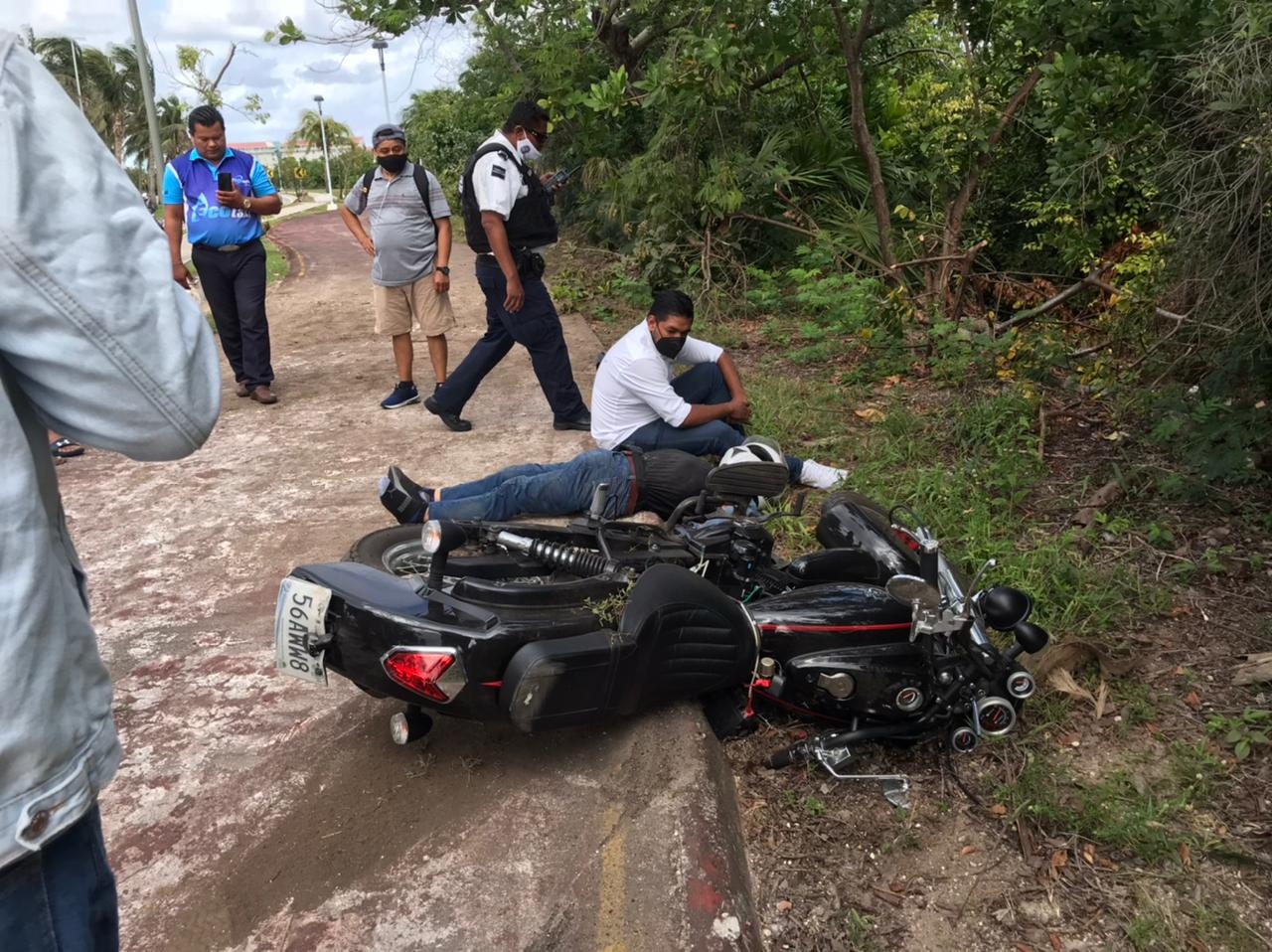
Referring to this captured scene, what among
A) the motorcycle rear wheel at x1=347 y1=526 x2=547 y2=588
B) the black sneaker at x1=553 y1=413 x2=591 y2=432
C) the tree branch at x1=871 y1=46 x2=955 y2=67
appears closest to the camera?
the motorcycle rear wheel at x1=347 y1=526 x2=547 y2=588

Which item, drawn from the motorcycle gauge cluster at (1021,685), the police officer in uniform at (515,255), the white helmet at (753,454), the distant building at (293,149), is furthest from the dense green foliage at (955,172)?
the distant building at (293,149)

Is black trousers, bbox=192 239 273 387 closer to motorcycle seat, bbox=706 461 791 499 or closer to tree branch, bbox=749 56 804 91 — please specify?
motorcycle seat, bbox=706 461 791 499

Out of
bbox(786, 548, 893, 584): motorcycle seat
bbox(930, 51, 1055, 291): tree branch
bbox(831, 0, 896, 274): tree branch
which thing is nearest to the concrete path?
bbox(786, 548, 893, 584): motorcycle seat

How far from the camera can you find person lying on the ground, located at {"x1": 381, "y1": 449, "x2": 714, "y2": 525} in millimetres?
4309

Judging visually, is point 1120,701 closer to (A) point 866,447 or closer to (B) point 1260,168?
(B) point 1260,168

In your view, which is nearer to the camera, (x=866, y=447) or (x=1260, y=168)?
(x=1260, y=168)

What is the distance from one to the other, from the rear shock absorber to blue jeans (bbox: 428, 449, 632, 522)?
0.91 metres

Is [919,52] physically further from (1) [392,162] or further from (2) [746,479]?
(2) [746,479]

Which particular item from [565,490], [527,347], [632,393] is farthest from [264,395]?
[565,490]

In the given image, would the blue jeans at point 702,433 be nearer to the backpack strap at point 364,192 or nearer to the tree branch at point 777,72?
the backpack strap at point 364,192

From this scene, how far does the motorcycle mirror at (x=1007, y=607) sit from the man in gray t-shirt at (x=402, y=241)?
428 centimetres

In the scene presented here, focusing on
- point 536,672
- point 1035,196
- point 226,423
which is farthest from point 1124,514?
point 226,423

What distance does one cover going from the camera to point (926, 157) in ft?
31.7

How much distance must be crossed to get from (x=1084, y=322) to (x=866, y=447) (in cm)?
198
